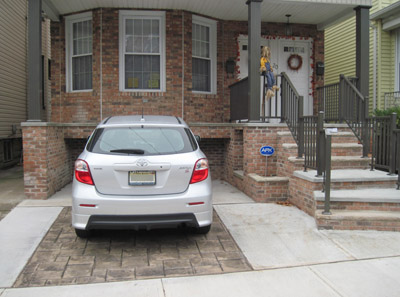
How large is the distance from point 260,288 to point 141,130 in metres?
2.33

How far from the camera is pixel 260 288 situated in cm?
378

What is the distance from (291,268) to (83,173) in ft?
8.48

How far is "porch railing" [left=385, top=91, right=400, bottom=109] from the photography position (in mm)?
12016

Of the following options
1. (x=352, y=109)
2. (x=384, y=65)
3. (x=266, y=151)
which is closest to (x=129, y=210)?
(x=266, y=151)

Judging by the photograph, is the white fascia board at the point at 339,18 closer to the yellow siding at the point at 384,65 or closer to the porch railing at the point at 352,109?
the porch railing at the point at 352,109

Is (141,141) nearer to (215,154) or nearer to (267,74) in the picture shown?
(267,74)

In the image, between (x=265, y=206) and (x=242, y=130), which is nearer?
(x=265, y=206)

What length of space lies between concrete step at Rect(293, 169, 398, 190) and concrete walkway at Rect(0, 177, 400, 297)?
2.12 ft

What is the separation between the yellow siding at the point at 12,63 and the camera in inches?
471

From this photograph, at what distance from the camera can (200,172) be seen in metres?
4.64

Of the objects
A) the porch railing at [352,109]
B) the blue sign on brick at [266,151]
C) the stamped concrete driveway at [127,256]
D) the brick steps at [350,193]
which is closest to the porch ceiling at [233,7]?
the porch railing at [352,109]

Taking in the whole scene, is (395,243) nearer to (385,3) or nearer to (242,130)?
(242,130)

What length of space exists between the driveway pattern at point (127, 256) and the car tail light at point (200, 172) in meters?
0.89

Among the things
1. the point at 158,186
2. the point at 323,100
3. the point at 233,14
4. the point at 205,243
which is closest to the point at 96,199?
the point at 158,186
